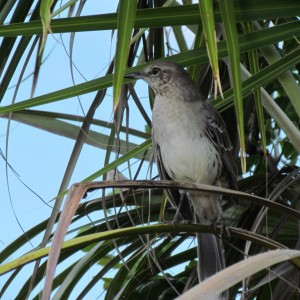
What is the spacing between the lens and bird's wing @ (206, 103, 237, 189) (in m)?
3.67

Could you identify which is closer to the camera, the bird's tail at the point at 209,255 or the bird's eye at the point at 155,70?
the bird's tail at the point at 209,255

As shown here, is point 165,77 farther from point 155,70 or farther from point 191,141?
point 191,141

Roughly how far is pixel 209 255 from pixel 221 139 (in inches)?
33.3

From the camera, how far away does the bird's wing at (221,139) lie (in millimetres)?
3672

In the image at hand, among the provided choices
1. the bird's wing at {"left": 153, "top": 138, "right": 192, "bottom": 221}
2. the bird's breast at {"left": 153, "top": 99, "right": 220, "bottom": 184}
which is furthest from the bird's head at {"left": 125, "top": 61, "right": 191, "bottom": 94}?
the bird's wing at {"left": 153, "top": 138, "right": 192, "bottom": 221}

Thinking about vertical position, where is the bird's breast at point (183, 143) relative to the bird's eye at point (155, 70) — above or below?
below

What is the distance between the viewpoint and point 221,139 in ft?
12.2

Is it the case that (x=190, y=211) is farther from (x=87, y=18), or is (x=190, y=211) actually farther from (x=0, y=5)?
(x=87, y=18)

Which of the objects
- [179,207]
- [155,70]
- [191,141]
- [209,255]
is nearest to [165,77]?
[155,70]

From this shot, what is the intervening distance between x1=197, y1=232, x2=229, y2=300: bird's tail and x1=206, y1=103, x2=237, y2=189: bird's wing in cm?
56

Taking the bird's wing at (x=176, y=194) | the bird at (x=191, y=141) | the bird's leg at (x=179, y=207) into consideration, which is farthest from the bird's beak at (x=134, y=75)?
the bird's leg at (x=179, y=207)

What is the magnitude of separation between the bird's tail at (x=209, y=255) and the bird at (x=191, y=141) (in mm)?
438

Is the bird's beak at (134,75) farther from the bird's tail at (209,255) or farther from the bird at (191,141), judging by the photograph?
the bird's tail at (209,255)

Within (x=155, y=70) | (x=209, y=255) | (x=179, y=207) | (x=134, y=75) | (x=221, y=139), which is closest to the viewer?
(x=209, y=255)
